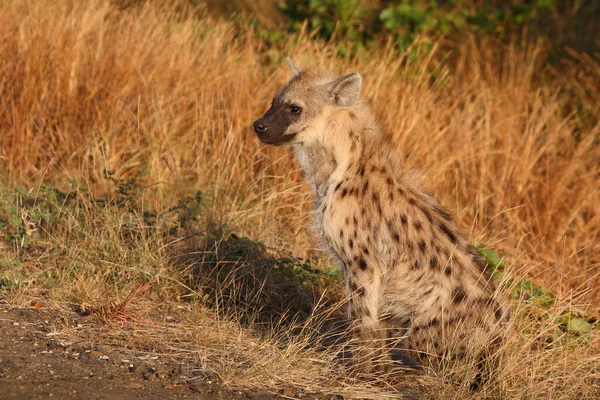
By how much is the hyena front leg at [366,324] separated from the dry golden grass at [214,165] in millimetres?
152

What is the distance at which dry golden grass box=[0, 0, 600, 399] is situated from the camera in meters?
5.19

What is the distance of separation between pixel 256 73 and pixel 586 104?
142 inches

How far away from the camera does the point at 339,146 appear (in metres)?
5.06

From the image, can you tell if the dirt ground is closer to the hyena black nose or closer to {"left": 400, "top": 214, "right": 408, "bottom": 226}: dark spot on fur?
{"left": 400, "top": 214, "right": 408, "bottom": 226}: dark spot on fur

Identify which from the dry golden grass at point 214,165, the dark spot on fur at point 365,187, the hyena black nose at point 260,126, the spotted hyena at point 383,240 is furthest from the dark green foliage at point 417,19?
the dark spot on fur at point 365,187

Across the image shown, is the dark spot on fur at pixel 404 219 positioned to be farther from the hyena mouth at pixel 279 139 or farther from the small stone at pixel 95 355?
the small stone at pixel 95 355

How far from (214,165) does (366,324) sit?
7.25ft

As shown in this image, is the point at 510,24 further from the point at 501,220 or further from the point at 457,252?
the point at 457,252

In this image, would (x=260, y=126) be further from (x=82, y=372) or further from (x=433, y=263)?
(x=82, y=372)

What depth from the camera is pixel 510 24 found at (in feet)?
36.9

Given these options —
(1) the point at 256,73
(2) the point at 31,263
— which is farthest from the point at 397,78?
(2) the point at 31,263

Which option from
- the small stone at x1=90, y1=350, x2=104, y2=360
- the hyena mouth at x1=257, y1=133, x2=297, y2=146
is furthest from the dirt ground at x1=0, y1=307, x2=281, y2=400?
the hyena mouth at x1=257, y1=133, x2=297, y2=146

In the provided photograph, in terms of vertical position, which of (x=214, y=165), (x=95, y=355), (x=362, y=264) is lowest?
(x=95, y=355)

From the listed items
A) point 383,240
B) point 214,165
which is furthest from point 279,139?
point 214,165
